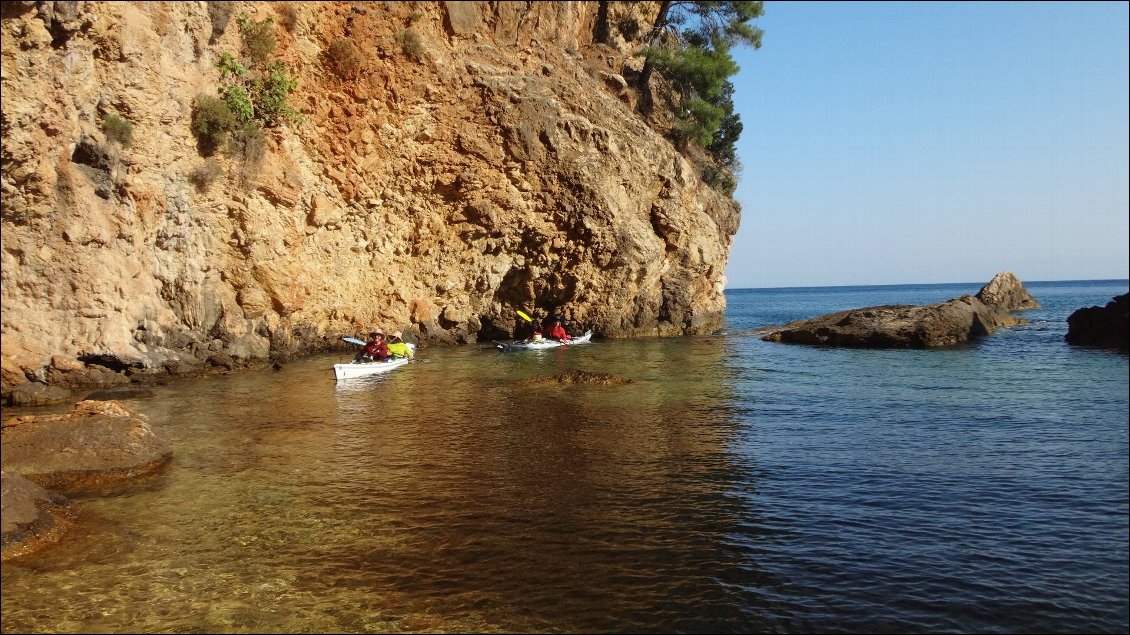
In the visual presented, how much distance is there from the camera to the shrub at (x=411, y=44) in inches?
1123

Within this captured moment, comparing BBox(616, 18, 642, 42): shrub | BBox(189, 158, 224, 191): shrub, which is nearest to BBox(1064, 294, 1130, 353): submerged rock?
BBox(616, 18, 642, 42): shrub

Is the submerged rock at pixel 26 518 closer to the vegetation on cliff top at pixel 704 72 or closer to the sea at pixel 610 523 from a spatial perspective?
the sea at pixel 610 523

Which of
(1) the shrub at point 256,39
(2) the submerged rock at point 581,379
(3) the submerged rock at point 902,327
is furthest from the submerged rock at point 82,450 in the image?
(3) the submerged rock at point 902,327

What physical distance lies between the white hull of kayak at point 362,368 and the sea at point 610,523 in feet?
13.9

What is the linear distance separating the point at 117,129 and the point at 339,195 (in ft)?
28.4

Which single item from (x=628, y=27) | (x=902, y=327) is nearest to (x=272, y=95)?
(x=628, y=27)

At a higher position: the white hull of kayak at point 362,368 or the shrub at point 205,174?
the shrub at point 205,174

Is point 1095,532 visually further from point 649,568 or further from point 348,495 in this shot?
point 348,495

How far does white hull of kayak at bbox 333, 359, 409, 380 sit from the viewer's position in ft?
67.8

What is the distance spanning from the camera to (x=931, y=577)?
6719mm

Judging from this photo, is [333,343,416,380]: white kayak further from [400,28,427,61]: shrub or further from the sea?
[400,28,427,61]: shrub

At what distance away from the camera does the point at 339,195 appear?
89.9 ft

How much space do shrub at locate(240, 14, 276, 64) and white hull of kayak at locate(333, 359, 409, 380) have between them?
11552 millimetres

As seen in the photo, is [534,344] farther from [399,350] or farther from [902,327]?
[902,327]
